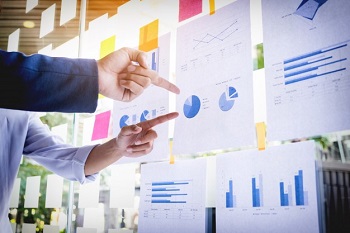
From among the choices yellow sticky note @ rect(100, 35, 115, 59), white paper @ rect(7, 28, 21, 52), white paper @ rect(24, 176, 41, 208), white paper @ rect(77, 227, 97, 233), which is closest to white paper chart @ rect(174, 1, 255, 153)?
yellow sticky note @ rect(100, 35, 115, 59)

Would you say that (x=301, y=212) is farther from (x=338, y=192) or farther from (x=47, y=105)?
(x=47, y=105)

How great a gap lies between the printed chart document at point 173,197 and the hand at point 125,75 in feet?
1.39

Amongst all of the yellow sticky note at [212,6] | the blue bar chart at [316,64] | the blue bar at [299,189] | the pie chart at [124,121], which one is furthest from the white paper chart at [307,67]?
the pie chart at [124,121]

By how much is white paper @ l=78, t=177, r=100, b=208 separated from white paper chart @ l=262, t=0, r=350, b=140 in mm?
1001

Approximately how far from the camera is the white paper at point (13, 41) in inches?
100.0

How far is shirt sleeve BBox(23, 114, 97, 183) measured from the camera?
1472 millimetres

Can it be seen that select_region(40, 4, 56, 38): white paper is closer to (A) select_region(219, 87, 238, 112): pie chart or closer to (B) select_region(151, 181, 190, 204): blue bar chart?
(B) select_region(151, 181, 190, 204): blue bar chart

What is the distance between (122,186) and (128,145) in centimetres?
43

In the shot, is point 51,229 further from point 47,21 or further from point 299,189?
point 299,189

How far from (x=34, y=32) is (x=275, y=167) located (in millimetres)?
1971

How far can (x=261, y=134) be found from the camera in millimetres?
1179

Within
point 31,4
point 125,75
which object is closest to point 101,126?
point 125,75

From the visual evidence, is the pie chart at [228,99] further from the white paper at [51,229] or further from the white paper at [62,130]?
the white paper at [51,229]

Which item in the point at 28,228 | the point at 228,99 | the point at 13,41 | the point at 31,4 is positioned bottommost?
the point at 28,228
